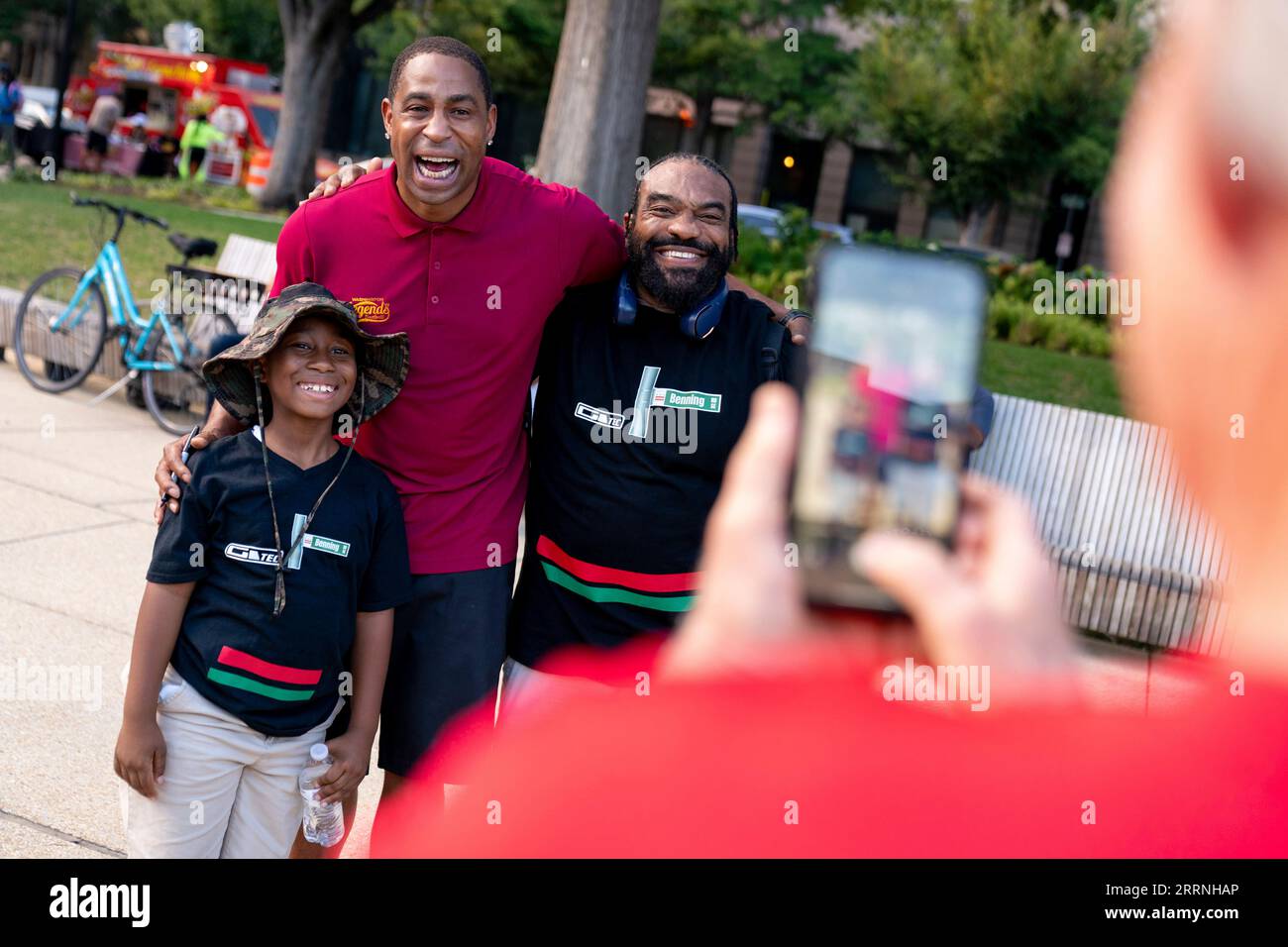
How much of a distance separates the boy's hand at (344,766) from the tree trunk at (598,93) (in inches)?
233

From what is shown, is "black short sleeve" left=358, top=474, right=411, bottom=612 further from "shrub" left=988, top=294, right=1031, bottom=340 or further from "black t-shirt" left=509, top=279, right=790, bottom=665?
"shrub" left=988, top=294, right=1031, bottom=340

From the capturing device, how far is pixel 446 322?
3.12m

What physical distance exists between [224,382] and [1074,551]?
16.1 feet

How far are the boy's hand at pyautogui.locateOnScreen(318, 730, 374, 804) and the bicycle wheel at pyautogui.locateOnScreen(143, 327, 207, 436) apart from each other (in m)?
5.87

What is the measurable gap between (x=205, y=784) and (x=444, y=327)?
1.14 meters

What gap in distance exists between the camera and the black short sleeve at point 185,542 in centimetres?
279

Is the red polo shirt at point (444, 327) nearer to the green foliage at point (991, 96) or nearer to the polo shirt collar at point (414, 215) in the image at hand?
the polo shirt collar at point (414, 215)

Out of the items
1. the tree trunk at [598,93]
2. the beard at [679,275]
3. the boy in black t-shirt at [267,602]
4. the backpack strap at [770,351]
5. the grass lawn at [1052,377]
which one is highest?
the tree trunk at [598,93]

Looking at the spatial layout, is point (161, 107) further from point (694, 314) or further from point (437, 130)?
point (694, 314)

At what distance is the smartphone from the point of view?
73 centimetres

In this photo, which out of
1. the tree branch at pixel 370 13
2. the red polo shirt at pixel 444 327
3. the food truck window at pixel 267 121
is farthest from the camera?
the food truck window at pixel 267 121

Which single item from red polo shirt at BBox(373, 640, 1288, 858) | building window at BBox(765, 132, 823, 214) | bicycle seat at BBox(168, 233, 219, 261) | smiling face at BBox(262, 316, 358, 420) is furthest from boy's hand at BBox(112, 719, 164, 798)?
building window at BBox(765, 132, 823, 214)

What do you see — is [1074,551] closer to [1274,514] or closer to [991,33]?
[1274,514]

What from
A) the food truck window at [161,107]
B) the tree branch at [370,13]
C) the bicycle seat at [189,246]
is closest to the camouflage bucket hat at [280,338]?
the bicycle seat at [189,246]
